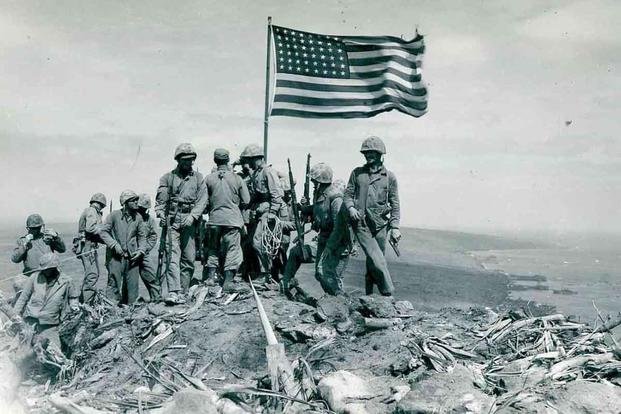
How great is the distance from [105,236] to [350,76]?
4.80 metres

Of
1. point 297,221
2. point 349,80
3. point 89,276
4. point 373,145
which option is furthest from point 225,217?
point 349,80

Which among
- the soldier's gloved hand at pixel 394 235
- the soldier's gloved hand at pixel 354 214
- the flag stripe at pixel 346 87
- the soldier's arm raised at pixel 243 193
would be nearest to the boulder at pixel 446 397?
the soldier's gloved hand at pixel 354 214

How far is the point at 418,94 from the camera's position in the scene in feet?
33.9

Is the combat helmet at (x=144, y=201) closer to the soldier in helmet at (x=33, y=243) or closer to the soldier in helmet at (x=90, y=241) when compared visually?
the soldier in helmet at (x=90, y=241)

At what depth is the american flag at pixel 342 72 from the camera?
9.85m

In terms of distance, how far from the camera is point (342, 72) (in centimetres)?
1003

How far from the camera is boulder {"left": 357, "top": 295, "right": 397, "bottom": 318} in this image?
723cm

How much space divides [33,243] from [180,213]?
2.61 metres

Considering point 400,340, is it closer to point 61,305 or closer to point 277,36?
point 61,305

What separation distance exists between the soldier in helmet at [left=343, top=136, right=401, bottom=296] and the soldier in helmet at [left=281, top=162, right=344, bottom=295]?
385mm

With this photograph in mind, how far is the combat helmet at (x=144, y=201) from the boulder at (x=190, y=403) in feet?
16.6

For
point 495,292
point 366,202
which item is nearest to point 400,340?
point 366,202

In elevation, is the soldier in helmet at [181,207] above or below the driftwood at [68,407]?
above

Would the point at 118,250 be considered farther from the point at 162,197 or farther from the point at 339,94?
the point at 339,94
